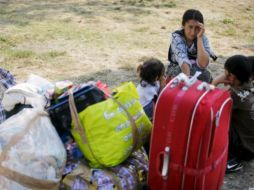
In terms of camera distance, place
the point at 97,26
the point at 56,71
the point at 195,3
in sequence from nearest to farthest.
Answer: the point at 56,71, the point at 97,26, the point at 195,3

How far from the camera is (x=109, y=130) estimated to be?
9.00 feet

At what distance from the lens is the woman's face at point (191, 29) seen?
12.7ft

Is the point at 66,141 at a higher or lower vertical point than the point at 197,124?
lower

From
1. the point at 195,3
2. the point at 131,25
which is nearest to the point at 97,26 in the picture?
the point at 131,25

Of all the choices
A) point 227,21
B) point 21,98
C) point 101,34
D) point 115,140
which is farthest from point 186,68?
point 227,21

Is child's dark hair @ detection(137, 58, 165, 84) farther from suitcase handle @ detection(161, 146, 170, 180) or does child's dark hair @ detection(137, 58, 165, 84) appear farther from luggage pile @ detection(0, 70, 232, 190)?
suitcase handle @ detection(161, 146, 170, 180)

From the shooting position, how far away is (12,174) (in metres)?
2.51

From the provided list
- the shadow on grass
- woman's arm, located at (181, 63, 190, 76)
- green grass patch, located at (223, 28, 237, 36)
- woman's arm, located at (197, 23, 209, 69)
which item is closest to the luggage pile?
woman's arm, located at (181, 63, 190, 76)

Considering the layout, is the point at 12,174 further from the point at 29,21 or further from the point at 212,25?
the point at 212,25

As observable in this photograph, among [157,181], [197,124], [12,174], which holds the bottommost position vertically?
[157,181]

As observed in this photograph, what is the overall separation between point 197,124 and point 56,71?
10.4 ft

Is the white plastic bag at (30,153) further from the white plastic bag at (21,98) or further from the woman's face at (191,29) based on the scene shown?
the woman's face at (191,29)

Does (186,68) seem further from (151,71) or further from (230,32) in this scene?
(230,32)

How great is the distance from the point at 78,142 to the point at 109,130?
0.23m
